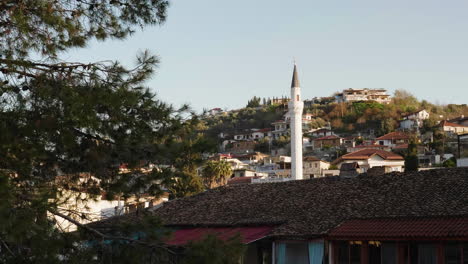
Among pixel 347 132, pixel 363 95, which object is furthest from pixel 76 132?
pixel 363 95

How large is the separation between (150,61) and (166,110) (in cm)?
79

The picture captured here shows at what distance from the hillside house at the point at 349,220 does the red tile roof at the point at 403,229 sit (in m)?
0.03

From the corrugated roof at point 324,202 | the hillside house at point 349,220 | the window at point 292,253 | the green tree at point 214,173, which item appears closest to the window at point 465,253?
the hillside house at point 349,220

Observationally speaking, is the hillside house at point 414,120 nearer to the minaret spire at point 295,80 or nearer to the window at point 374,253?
the minaret spire at point 295,80

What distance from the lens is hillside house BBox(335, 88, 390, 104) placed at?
13525 cm

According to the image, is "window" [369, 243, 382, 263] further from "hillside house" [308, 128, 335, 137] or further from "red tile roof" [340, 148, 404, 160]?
"hillside house" [308, 128, 335, 137]

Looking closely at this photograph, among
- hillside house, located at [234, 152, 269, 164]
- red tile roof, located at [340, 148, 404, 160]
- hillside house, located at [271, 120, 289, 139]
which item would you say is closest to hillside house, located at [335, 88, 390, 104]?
hillside house, located at [271, 120, 289, 139]

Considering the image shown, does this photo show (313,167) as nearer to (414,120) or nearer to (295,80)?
(295,80)

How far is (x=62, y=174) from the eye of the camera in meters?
10.1

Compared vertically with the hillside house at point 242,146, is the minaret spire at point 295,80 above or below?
above

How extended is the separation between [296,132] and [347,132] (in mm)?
59045

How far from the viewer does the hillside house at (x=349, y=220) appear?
61.4 ft

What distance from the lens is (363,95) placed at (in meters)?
136

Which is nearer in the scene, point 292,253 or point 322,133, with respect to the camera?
point 292,253
